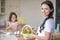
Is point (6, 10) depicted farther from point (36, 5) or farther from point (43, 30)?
point (43, 30)

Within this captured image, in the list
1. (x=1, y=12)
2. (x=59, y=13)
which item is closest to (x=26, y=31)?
(x=59, y=13)

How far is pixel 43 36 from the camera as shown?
1383 mm

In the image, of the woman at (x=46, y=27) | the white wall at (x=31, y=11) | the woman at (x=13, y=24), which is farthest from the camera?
the white wall at (x=31, y=11)

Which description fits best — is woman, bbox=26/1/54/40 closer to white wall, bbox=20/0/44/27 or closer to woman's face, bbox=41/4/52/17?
woman's face, bbox=41/4/52/17

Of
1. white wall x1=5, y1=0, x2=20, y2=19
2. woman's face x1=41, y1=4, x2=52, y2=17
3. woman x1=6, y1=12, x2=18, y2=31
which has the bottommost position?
woman x1=6, y1=12, x2=18, y2=31

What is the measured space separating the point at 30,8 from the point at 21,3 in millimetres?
375

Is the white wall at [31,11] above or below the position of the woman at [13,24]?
above

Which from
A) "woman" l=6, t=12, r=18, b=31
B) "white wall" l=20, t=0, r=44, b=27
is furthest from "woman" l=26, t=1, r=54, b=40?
"white wall" l=20, t=0, r=44, b=27

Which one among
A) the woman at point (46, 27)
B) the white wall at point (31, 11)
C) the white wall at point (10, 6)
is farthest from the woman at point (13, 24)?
the white wall at point (10, 6)

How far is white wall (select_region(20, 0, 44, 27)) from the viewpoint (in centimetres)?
593

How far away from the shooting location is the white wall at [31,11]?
19.5ft

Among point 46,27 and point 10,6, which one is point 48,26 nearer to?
point 46,27

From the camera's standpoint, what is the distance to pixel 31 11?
596cm

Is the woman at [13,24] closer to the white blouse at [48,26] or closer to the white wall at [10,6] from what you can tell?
the white blouse at [48,26]
